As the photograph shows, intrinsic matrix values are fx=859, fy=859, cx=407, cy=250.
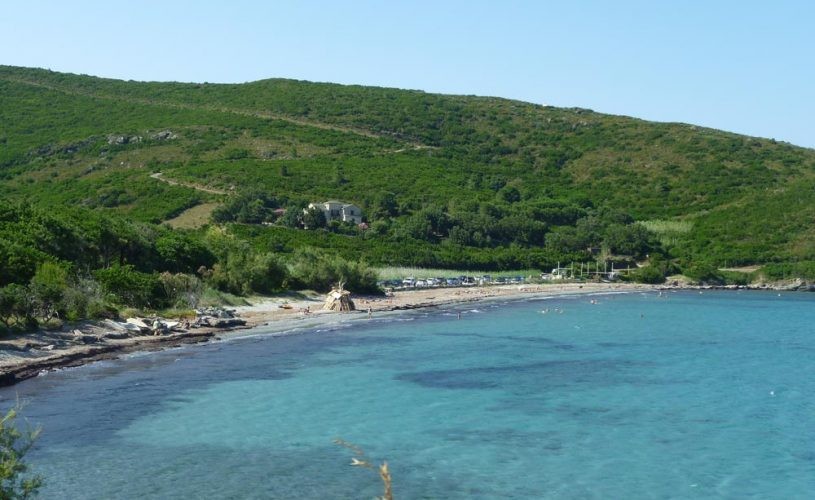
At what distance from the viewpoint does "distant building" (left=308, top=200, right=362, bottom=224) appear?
301ft

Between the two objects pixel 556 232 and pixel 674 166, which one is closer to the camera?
pixel 556 232

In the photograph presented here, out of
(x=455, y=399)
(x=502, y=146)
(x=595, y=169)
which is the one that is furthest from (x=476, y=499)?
(x=502, y=146)

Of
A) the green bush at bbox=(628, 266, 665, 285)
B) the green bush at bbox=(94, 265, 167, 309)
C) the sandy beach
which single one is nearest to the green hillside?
the green bush at bbox=(628, 266, 665, 285)

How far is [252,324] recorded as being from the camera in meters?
46.3

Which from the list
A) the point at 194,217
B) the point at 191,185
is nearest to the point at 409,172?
the point at 191,185

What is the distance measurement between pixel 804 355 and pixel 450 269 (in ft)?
151

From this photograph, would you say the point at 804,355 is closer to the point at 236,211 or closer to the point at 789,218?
the point at 236,211

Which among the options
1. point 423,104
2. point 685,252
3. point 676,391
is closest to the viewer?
point 676,391

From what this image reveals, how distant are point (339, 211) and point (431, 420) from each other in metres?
68.5

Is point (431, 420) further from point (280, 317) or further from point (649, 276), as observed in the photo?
point (649, 276)

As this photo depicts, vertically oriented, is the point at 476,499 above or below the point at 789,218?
below

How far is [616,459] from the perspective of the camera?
2186 cm

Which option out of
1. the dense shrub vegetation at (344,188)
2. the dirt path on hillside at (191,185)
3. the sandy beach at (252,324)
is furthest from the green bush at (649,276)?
the dirt path on hillside at (191,185)

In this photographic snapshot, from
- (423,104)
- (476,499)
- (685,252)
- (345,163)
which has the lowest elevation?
(476,499)
